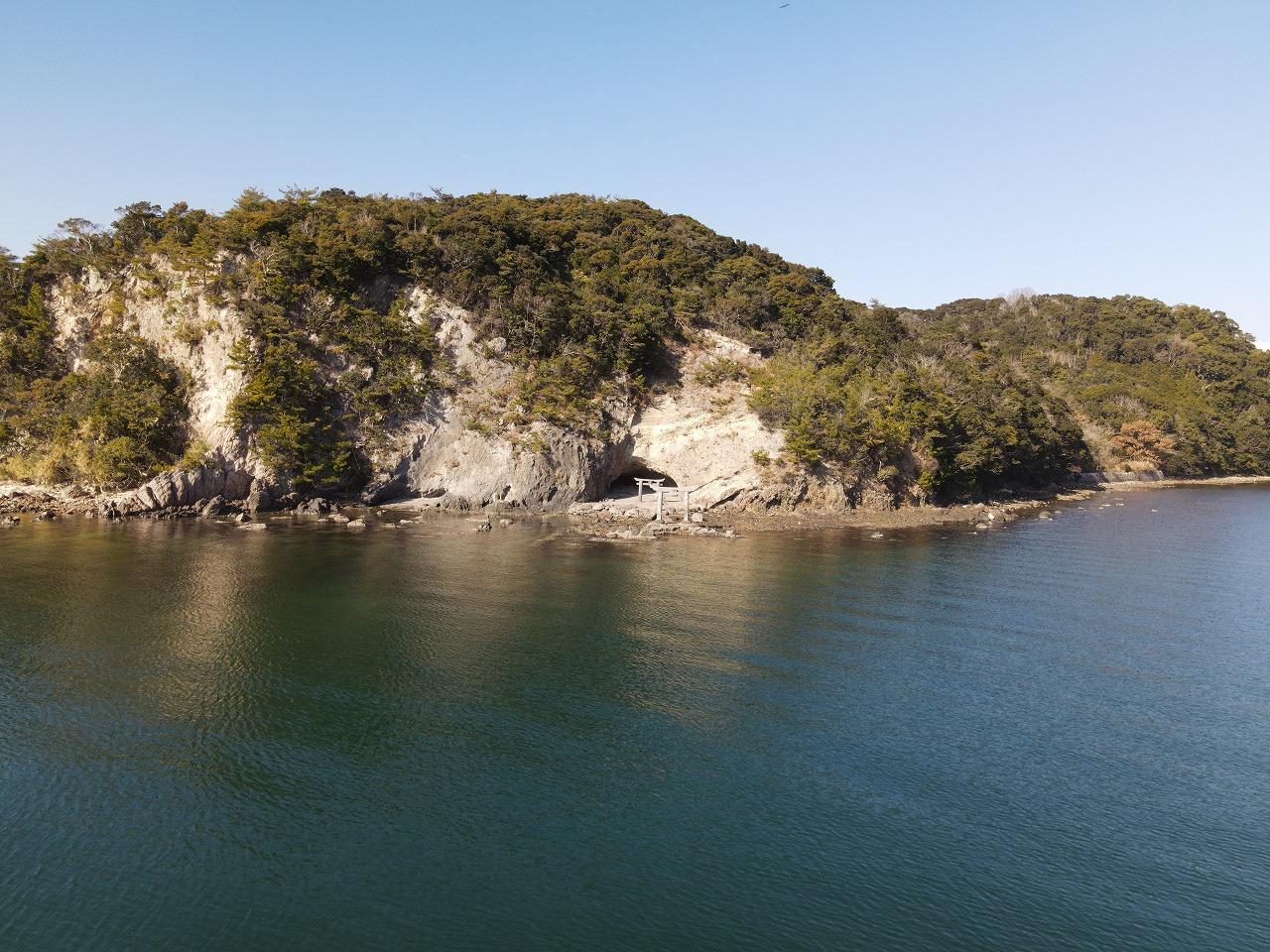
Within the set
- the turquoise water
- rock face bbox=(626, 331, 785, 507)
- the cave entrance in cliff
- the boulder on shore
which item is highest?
rock face bbox=(626, 331, 785, 507)

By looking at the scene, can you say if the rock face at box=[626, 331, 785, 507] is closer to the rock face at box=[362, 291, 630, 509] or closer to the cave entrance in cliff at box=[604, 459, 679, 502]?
the cave entrance in cliff at box=[604, 459, 679, 502]

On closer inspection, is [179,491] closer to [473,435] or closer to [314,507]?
[314,507]

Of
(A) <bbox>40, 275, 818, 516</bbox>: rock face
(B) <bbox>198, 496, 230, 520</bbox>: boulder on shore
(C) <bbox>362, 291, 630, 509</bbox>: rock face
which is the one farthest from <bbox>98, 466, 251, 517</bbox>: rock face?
(C) <bbox>362, 291, 630, 509</bbox>: rock face

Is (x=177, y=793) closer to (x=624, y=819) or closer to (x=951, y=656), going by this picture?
(x=624, y=819)

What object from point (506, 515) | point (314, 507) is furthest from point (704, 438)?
point (314, 507)

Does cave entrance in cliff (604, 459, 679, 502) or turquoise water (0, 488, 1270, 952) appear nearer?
turquoise water (0, 488, 1270, 952)

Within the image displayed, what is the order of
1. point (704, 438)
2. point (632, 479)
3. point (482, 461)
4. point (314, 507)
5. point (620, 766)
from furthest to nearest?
point (632, 479) < point (704, 438) < point (482, 461) < point (314, 507) < point (620, 766)
